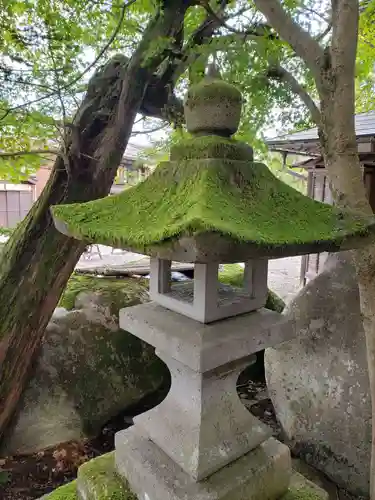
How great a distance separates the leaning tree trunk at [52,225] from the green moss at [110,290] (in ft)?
Result: 2.75

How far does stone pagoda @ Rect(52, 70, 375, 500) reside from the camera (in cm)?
111

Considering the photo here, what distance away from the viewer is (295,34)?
1999 millimetres

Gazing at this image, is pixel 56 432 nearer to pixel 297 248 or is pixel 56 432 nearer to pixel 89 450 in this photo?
pixel 89 450

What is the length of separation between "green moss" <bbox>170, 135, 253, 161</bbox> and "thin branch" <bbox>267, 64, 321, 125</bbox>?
952 mm

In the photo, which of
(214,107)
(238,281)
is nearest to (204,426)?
(214,107)

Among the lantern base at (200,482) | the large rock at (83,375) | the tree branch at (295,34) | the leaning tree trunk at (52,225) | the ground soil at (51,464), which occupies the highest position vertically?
the tree branch at (295,34)

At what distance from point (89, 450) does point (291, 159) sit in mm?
8107

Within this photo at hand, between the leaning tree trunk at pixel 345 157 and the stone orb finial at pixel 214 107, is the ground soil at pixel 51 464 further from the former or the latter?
the stone orb finial at pixel 214 107

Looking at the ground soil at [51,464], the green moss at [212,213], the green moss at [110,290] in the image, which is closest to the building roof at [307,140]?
the green moss at [110,290]

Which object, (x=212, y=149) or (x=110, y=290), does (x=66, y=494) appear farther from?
(x=110, y=290)

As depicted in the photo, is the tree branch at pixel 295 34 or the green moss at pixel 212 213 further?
the tree branch at pixel 295 34

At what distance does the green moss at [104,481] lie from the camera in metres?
1.71

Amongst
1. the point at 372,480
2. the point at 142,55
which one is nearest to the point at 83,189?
the point at 142,55

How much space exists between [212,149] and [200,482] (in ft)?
4.61
